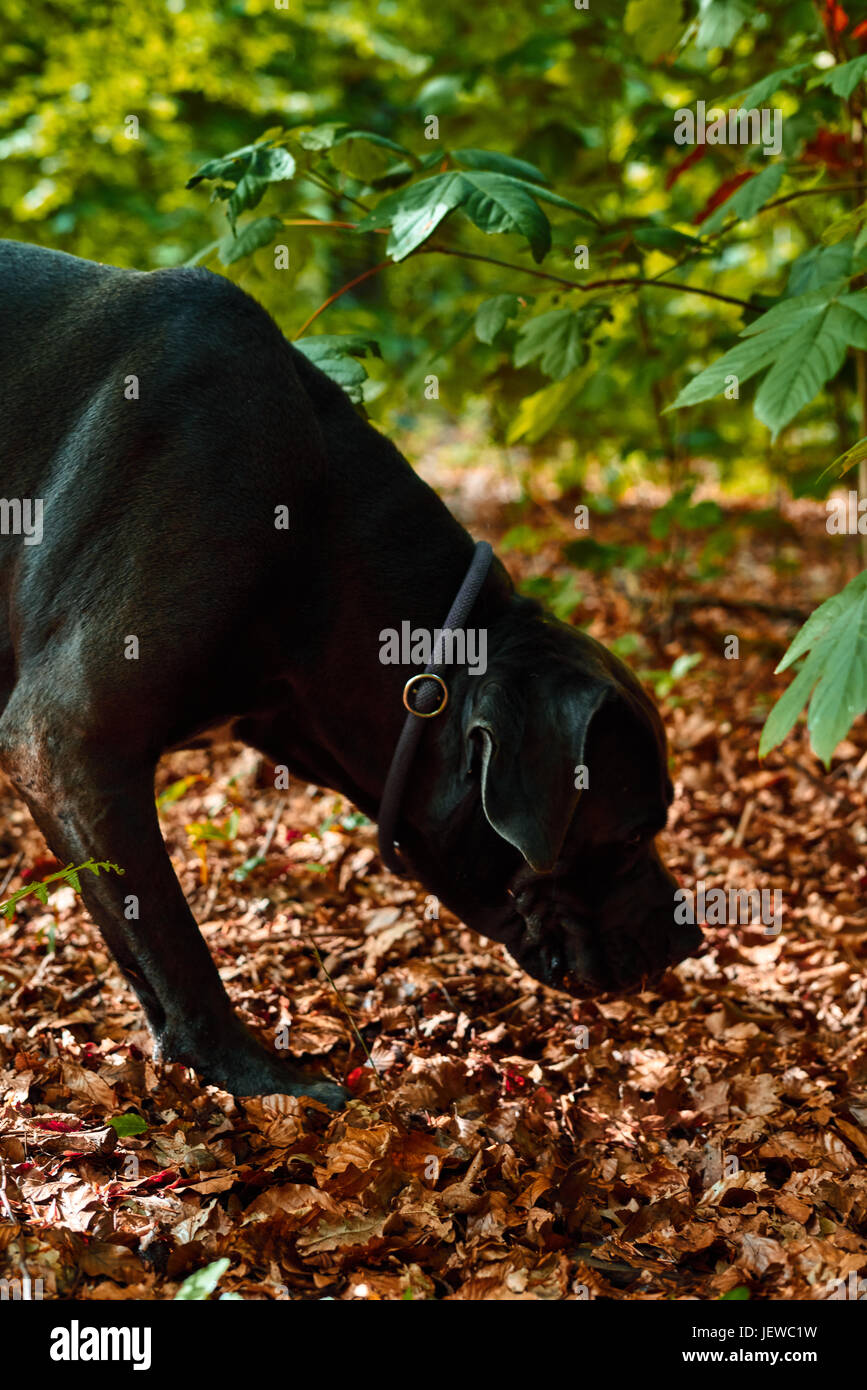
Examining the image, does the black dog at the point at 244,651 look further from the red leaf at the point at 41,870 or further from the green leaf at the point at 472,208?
the red leaf at the point at 41,870

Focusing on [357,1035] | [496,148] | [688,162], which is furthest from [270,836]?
[496,148]

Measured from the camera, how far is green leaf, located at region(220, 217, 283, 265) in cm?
354

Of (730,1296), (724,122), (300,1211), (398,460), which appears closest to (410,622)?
(398,460)

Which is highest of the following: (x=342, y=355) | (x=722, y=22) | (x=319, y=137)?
(x=722, y=22)

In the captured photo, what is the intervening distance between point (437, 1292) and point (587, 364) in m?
3.04

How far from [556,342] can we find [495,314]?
0.22 metres

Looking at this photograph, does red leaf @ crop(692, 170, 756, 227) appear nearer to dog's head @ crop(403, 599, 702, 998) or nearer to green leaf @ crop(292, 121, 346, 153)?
green leaf @ crop(292, 121, 346, 153)

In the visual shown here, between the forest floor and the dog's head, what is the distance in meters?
0.38

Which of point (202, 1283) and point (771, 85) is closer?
point (202, 1283)

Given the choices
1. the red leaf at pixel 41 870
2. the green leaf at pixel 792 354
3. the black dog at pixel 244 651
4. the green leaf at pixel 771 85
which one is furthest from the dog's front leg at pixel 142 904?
the green leaf at pixel 771 85

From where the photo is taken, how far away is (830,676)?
2.13 meters

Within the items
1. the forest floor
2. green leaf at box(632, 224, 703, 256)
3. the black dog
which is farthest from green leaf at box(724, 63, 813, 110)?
the forest floor

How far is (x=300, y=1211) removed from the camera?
2.51 m

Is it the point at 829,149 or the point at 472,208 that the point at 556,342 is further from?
the point at 829,149
